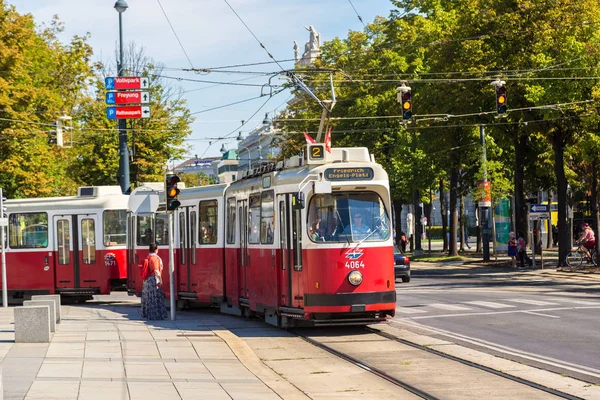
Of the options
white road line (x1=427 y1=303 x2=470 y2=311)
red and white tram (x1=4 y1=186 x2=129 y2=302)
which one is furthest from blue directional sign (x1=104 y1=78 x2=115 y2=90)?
white road line (x1=427 y1=303 x2=470 y2=311)

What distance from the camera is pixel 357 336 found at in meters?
18.5

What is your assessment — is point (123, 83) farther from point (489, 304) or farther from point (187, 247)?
point (489, 304)

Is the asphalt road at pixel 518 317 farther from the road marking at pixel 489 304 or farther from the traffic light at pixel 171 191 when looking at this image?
the traffic light at pixel 171 191

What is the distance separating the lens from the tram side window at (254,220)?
2097 centimetres

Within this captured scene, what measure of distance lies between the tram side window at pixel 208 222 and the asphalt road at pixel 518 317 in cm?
475

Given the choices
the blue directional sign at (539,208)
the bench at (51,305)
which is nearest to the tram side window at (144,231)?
the bench at (51,305)

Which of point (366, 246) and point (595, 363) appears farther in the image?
point (366, 246)

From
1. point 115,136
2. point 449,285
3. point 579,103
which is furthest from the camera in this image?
point 115,136

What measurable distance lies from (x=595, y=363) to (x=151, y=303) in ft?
37.8

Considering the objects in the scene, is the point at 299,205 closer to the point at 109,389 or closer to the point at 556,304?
the point at 109,389

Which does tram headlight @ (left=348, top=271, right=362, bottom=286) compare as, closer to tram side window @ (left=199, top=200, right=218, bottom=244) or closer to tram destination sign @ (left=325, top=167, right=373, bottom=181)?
tram destination sign @ (left=325, top=167, right=373, bottom=181)

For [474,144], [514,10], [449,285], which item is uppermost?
[514,10]

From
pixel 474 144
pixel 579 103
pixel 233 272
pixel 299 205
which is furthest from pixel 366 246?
pixel 474 144

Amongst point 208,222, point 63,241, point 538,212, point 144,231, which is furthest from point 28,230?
point 538,212
